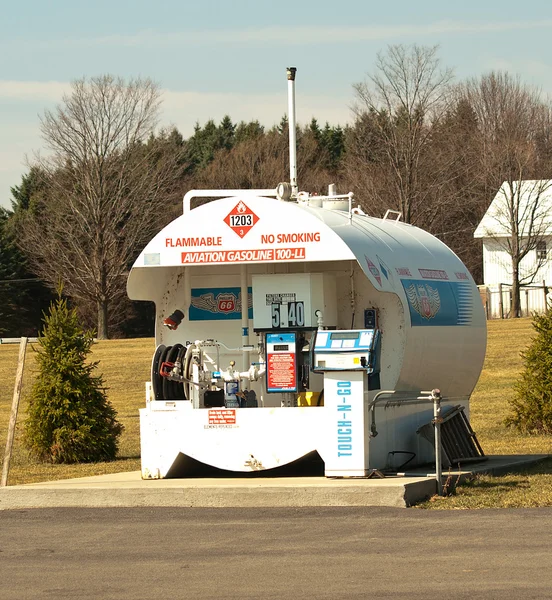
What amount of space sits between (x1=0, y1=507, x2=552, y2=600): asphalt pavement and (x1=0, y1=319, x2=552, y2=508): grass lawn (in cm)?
135

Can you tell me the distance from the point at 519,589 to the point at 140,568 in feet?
9.53

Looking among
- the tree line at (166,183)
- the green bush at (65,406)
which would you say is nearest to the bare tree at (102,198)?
the tree line at (166,183)

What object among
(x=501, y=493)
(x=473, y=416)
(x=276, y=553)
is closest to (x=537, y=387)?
(x=473, y=416)

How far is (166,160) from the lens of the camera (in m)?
58.5

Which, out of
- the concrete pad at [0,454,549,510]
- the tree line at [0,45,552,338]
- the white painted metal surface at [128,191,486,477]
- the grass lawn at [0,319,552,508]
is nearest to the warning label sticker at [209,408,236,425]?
the white painted metal surface at [128,191,486,477]

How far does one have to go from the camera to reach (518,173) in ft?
178

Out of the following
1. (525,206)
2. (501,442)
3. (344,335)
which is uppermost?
(525,206)

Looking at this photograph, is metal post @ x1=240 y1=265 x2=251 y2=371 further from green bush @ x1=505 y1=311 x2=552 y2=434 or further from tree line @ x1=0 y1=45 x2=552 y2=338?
tree line @ x1=0 y1=45 x2=552 y2=338

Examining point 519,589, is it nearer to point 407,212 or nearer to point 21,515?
point 21,515

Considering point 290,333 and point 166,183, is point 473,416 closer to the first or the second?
point 290,333

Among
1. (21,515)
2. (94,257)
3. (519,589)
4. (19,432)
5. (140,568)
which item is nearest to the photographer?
(519,589)

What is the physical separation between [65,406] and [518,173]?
124 ft

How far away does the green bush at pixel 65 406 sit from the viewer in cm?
1961

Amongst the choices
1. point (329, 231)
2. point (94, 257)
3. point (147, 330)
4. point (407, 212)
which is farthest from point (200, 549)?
point (147, 330)
